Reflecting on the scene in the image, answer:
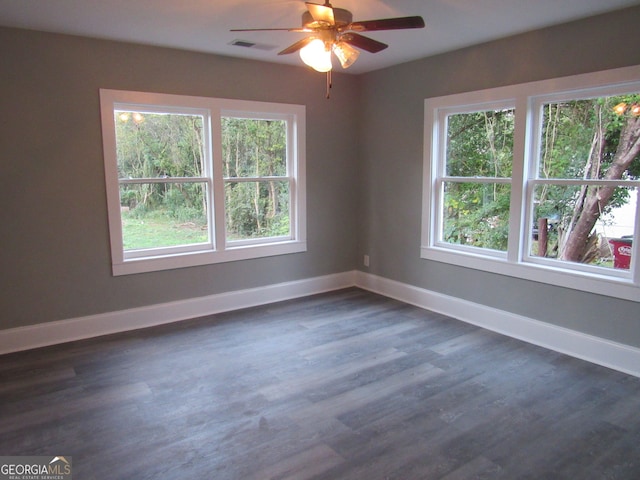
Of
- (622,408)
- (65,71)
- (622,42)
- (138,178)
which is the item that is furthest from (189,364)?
(622,42)

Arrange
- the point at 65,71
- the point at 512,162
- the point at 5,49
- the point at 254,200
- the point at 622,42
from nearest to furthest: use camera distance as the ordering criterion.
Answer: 1. the point at 622,42
2. the point at 5,49
3. the point at 65,71
4. the point at 512,162
5. the point at 254,200

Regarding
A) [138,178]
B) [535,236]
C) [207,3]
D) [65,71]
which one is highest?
[207,3]

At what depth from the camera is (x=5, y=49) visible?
135 inches

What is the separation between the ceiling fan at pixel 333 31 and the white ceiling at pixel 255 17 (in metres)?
0.33

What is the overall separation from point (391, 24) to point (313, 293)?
337 centimetres

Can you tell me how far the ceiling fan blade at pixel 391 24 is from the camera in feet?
7.93

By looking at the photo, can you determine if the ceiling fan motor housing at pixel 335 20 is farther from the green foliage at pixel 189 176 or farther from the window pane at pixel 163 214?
the window pane at pixel 163 214

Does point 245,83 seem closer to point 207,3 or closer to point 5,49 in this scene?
point 207,3

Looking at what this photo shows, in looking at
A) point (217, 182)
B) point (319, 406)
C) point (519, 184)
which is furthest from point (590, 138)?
point (217, 182)

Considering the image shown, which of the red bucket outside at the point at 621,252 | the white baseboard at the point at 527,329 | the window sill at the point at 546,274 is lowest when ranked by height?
the white baseboard at the point at 527,329

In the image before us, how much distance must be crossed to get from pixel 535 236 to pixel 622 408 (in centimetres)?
151

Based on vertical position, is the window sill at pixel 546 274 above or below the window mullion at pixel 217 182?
below

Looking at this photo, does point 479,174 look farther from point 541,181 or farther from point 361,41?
point 361,41

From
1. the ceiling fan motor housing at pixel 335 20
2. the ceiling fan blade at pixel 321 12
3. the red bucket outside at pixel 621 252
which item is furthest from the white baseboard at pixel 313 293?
the ceiling fan blade at pixel 321 12
